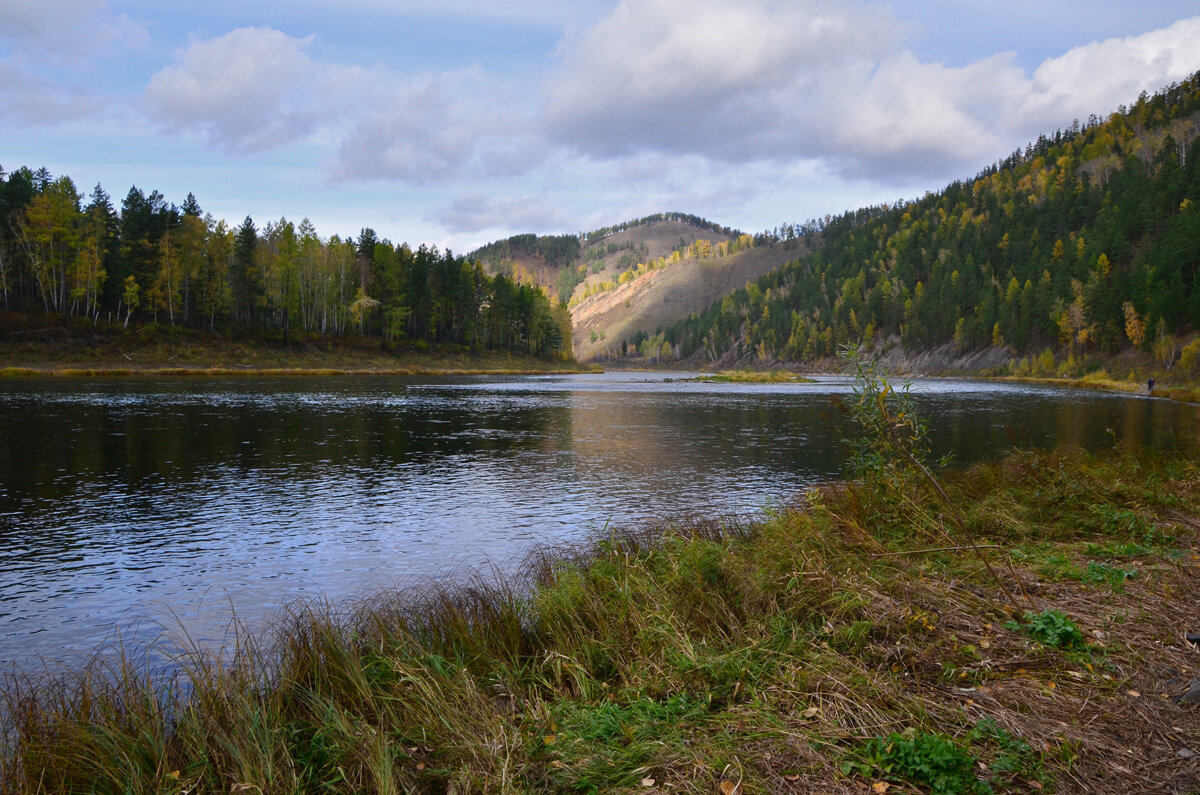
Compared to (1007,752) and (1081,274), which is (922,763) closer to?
(1007,752)

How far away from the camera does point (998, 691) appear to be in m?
6.23

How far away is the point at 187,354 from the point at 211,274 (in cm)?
1729

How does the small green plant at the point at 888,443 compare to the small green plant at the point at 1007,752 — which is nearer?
the small green plant at the point at 1007,752

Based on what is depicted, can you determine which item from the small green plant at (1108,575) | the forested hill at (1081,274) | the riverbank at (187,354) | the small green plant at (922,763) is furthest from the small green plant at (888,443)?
the forested hill at (1081,274)

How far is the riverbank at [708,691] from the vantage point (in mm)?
5328

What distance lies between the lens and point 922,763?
5.05m

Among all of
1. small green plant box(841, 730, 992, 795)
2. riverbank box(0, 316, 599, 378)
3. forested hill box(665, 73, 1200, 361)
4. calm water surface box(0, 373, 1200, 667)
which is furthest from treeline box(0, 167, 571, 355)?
small green plant box(841, 730, 992, 795)

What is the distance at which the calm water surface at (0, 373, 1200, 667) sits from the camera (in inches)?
484

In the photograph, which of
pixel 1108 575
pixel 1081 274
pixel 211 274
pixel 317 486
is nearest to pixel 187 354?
pixel 211 274

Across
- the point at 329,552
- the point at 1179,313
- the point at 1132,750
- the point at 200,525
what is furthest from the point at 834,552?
the point at 1179,313

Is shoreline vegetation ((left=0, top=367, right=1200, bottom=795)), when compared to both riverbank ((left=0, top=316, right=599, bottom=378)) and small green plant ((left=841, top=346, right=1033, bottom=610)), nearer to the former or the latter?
small green plant ((left=841, top=346, right=1033, bottom=610))

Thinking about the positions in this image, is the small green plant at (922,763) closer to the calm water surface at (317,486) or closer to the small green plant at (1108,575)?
the small green plant at (1108,575)

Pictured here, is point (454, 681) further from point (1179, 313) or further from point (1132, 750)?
point (1179, 313)

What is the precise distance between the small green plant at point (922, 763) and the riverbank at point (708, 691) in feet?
0.07
